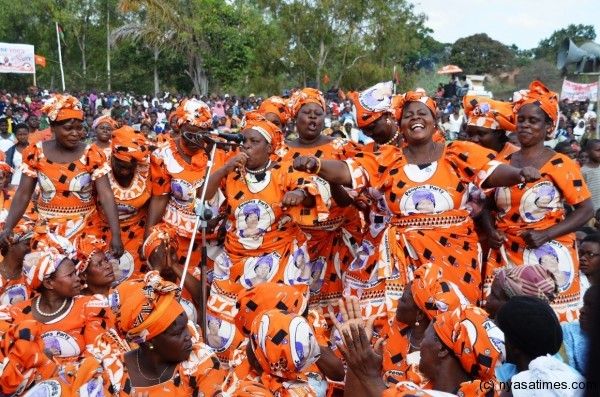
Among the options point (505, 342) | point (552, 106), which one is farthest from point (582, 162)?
point (505, 342)

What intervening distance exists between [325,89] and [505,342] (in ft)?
128

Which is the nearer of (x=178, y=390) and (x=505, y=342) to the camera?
(x=505, y=342)

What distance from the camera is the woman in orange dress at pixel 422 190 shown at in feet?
12.9

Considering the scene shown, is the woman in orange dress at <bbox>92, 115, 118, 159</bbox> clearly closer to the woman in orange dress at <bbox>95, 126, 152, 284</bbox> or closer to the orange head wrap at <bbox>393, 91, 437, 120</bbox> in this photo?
the woman in orange dress at <bbox>95, 126, 152, 284</bbox>

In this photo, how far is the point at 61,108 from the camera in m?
5.10

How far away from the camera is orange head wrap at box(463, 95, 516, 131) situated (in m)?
4.62

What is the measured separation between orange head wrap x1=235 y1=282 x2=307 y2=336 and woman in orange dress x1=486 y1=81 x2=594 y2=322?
1.67 m

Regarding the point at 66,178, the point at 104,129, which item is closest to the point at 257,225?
the point at 66,178

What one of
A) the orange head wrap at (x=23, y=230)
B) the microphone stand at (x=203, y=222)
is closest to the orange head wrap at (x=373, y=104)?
the microphone stand at (x=203, y=222)

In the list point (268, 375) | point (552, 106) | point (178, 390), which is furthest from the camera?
point (552, 106)

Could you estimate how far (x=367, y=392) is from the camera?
8.74ft

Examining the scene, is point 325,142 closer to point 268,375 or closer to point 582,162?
point 268,375

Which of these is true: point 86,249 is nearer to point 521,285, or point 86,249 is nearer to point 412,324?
point 412,324

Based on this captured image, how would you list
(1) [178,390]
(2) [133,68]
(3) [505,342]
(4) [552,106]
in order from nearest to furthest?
(3) [505,342] → (1) [178,390] → (4) [552,106] → (2) [133,68]
